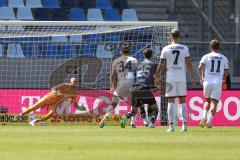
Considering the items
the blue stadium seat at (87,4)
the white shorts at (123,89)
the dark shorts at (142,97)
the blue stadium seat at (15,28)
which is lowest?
the dark shorts at (142,97)

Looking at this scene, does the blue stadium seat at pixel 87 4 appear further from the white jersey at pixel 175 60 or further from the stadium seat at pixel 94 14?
the white jersey at pixel 175 60

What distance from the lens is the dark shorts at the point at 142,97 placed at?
18.9 meters

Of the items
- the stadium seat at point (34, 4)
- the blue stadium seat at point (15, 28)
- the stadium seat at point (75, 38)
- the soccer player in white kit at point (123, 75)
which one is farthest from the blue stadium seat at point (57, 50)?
the stadium seat at point (34, 4)

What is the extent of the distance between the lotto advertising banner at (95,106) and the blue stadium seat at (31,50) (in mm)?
1472

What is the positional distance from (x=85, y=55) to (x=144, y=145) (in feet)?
36.0

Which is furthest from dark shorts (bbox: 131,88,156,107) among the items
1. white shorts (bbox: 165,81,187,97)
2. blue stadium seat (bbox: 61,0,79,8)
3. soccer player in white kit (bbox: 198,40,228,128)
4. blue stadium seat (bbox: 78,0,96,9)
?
blue stadium seat (bbox: 78,0,96,9)

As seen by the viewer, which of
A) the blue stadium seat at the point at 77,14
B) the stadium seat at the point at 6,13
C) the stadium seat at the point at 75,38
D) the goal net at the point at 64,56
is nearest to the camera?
the goal net at the point at 64,56

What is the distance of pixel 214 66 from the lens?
1814 centimetres

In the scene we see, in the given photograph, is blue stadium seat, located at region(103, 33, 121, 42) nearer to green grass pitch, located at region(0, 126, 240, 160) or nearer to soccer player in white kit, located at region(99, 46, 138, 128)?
soccer player in white kit, located at region(99, 46, 138, 128)

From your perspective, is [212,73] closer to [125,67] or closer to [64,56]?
[125,67]

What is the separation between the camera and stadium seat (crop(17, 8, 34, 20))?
102 feet

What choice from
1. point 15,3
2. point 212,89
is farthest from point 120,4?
point 212,89

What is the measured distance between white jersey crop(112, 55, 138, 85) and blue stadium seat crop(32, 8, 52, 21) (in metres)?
12.3

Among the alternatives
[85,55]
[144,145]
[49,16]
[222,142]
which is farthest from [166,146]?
[49,16]
